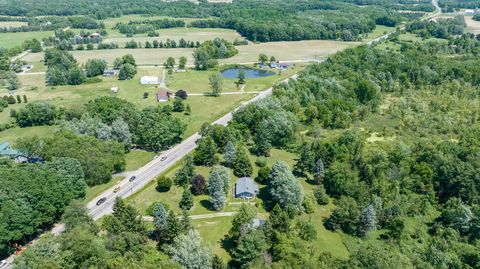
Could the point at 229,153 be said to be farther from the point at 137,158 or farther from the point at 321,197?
the point at 137,158

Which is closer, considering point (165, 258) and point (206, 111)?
point (165, 258)

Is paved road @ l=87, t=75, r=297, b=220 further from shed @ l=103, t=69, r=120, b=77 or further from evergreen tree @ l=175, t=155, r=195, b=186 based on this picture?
shed @ l=103, t=69, r=120, b=77

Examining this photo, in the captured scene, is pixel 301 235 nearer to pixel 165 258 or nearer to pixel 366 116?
pixel 165 258

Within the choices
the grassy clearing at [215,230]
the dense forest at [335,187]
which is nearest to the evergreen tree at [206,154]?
the dense forest at [335,187]

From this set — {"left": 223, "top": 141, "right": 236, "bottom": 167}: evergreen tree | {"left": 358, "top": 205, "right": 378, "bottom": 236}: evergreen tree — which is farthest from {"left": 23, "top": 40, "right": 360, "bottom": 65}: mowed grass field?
{"left": 358, "top": 205, "right": 378, "bottom": 236}: evergreen tree

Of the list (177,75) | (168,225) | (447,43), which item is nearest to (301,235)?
(168,225)
